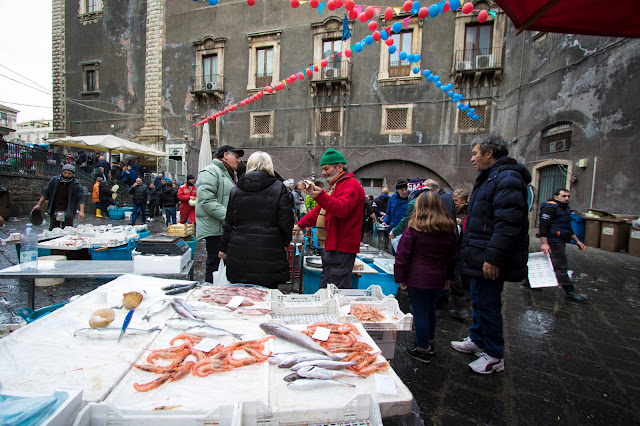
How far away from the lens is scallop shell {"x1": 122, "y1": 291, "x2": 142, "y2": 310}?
2.02 m

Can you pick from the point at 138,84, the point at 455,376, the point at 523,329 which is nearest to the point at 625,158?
the point at 523,329

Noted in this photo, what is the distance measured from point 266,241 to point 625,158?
36.2 ft

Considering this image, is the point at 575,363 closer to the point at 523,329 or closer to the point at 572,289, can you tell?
the point at 523,329

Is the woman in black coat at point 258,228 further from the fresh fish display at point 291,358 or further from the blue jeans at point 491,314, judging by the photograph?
the blue jeans at point 491,314

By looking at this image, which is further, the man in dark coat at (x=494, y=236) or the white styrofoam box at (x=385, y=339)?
the man in dark coat at (x=494, y=236)

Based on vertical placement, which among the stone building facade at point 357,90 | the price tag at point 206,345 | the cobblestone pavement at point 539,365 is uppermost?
the stone building facade at point 357,90

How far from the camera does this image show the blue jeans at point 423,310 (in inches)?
118

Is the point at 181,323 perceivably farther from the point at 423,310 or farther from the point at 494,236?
the point at 494,236

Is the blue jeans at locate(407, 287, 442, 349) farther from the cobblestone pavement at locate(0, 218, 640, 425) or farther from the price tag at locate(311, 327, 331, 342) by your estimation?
the price tag at locate(311, 327, 331, 342)

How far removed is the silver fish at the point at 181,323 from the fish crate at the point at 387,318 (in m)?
0.81

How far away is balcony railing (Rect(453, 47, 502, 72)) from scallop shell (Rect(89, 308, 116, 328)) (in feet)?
57.4

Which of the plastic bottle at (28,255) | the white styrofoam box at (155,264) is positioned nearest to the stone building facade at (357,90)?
the white styrofoam box at (155,264)

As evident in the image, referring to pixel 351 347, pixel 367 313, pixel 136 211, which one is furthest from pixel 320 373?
pixel 136 211

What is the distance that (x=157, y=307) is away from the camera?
1990 mm
